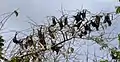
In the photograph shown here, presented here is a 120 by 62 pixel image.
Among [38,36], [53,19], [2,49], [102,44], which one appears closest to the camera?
[2,49]

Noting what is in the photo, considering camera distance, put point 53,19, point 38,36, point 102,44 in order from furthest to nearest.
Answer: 1. point 102,44
2. point 53,19
3. point 38,36

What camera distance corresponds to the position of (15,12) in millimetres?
3191

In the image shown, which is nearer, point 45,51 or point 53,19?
point 45,51

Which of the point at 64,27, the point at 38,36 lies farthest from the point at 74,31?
the point at 38,36

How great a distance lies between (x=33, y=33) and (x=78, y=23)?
0.58m

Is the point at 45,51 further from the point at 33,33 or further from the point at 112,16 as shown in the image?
the point at 112,16

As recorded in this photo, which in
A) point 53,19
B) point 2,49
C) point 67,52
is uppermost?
point 53,19

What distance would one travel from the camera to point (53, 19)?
3436mm

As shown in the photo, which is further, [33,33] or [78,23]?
[78,23]

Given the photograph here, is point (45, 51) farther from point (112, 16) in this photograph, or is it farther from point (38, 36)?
point (112, 16)

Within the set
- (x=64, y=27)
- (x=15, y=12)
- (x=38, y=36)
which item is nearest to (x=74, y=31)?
(x=64, y=27)

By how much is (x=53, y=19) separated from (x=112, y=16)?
0.89m

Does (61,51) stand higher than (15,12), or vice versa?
(15,12)

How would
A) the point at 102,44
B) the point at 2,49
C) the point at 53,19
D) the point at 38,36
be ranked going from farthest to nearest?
the point at 102,44, the point at 53,19, the point at 38,36, the point at 2,49
